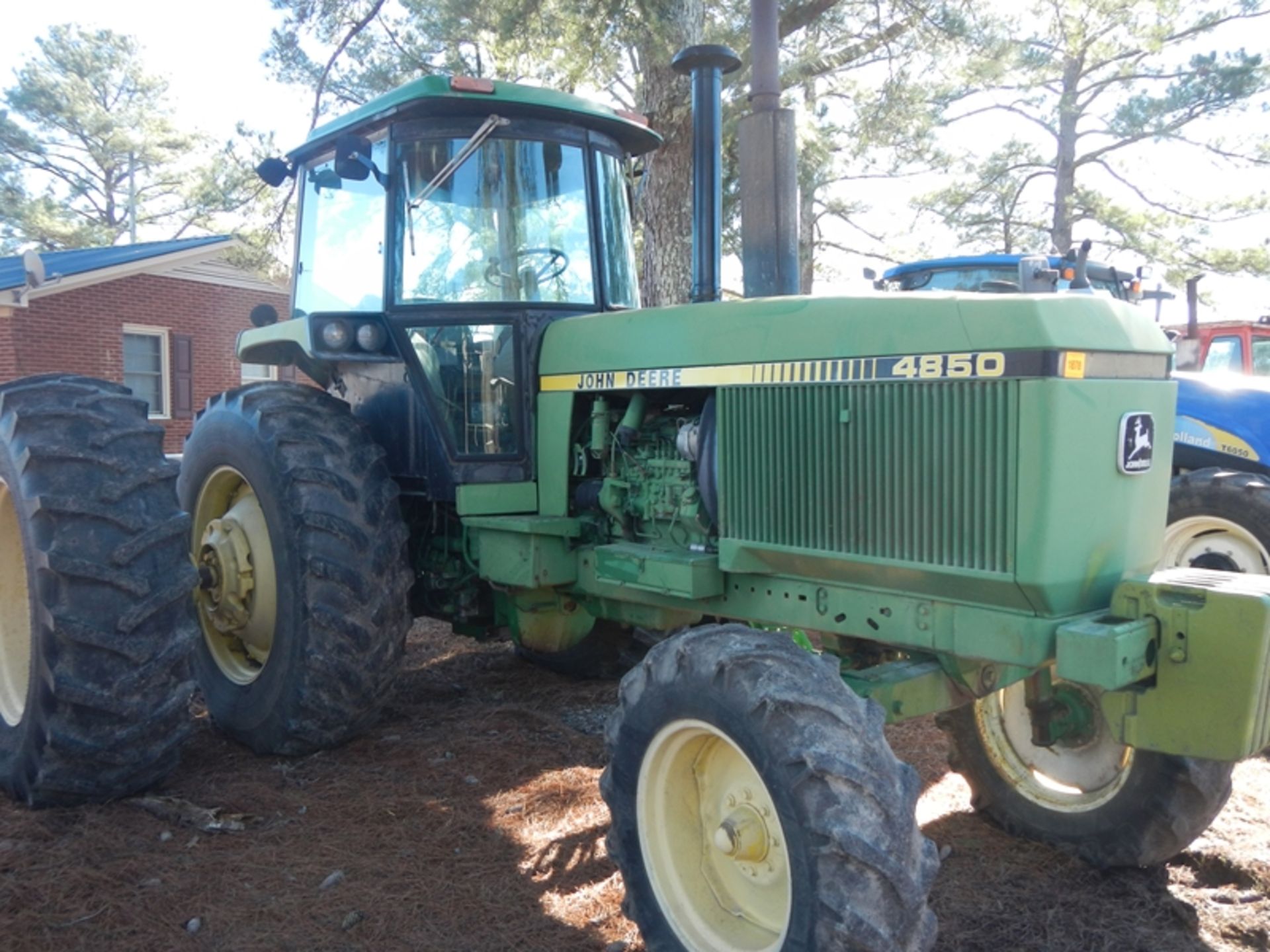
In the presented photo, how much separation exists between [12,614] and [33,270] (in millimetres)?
10967

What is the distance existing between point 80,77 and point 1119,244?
26.9 m

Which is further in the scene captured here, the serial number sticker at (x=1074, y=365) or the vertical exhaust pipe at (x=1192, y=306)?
the vertical exhaust pipe at (x=1192, y=306)

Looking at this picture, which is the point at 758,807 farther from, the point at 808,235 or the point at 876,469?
the point at 808,235

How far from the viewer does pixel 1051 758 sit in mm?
3699

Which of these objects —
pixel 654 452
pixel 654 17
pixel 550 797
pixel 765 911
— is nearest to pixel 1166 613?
pixel 765 911

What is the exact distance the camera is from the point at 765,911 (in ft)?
9.23

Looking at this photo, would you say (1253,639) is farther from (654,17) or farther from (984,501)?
(654,17)

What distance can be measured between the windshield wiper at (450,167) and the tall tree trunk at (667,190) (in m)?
4.12

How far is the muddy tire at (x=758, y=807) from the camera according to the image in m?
2.40

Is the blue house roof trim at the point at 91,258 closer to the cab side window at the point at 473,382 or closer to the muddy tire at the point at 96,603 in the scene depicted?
the muddy tire at the point at 96,603

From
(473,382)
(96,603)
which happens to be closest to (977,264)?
(473,382)

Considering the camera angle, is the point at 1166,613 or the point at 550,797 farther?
the point at 550,797

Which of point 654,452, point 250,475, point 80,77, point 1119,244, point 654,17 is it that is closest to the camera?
point 654,452

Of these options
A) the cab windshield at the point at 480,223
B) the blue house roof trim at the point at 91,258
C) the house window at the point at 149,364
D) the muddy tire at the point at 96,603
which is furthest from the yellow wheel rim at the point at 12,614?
the house window at the point at 149,364
